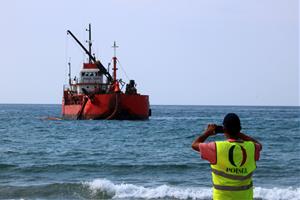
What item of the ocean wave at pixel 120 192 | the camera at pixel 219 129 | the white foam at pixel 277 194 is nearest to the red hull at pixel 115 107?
the ocean wave at pixel 120 192

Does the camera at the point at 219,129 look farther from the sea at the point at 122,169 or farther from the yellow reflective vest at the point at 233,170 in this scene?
the sea at the point at 122,169

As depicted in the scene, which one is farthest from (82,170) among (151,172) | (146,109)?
(146,109)

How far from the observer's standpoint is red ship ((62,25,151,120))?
46062 millimetres

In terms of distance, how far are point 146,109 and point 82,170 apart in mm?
30834

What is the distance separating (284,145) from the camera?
28703 millimetres

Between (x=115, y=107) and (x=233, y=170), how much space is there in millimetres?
41271

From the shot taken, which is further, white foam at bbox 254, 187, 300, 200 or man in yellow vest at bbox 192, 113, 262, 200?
white foam at bbox 254, 187, 300, 200

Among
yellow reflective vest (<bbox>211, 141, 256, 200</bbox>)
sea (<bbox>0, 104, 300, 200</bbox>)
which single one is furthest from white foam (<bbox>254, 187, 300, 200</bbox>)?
yellow reflective vest (<bbox>211, 141, 256, 200</bbox>)

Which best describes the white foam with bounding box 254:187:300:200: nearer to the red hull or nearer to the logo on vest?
the logo on vest

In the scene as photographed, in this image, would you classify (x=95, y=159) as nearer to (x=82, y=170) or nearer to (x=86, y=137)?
(x=82, y=170)

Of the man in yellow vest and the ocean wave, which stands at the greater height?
the man in yellow vest

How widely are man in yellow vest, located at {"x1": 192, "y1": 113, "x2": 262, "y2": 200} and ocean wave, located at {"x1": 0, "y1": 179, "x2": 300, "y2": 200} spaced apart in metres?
8.20

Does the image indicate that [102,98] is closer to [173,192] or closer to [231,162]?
[173,192]

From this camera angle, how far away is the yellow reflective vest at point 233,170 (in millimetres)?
5055
